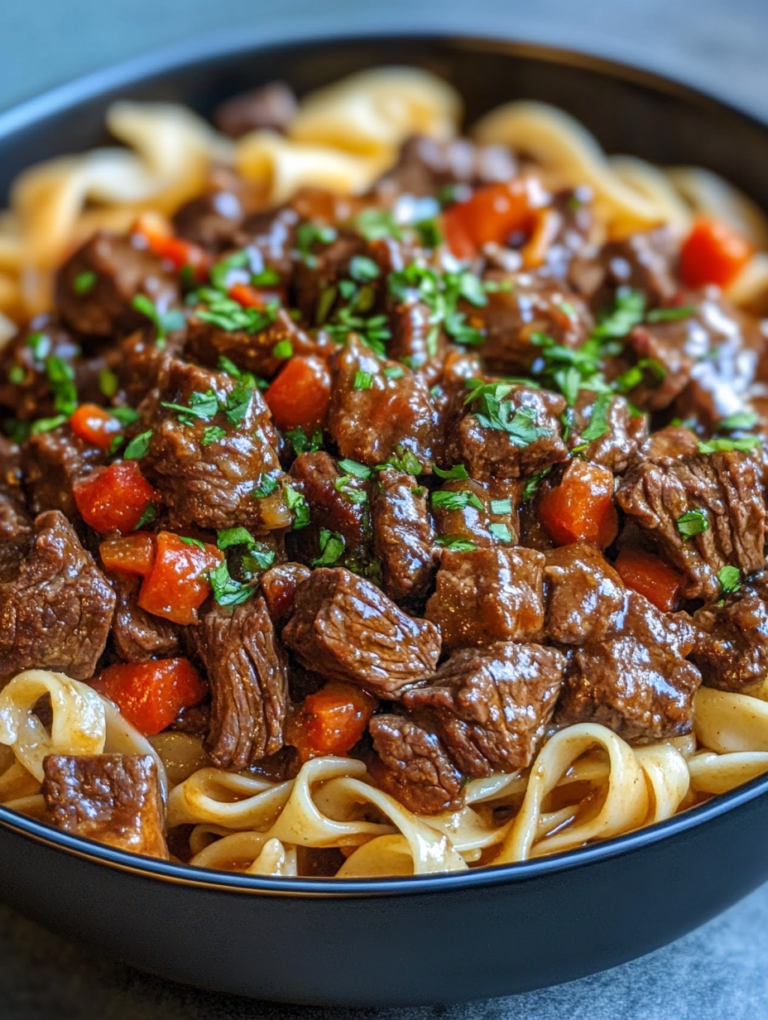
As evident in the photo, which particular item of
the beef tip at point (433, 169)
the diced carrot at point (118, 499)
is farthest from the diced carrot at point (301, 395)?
the beef tip at point (433, 169)

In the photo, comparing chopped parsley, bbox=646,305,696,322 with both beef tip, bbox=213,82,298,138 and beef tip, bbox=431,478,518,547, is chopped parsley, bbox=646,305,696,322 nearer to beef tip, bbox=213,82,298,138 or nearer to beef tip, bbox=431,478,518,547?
beef tip, bbox=431,478,518,547

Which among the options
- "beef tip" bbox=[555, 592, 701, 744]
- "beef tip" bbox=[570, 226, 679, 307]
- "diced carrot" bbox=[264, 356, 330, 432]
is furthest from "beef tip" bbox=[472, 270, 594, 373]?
"beef tip" bbox=[555, 592, 701, 744]

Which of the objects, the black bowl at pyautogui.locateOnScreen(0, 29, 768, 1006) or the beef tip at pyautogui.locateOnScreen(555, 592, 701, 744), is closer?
the black bowl at pyautogui.locateOnScreen(0, 29, 768, 1006)

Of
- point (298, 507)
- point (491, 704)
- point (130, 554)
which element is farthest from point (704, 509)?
point (130, 554)

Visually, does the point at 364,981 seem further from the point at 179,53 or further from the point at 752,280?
the point at 179,53

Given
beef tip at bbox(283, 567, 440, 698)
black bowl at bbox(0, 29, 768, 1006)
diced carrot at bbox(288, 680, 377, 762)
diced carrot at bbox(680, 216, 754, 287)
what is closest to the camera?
black bowl at bbox(0, 29, 768, 1006)

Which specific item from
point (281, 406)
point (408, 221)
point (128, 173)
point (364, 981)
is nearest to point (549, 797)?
point (364, 981)
